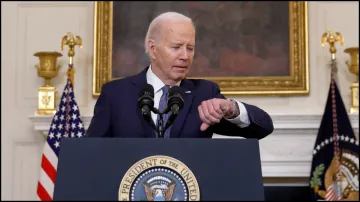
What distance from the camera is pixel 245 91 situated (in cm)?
577

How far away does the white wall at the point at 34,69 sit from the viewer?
582 centimetres

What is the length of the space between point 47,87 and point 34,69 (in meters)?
0.48

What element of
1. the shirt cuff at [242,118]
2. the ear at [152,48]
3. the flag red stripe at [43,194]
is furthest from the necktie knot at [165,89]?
the flag red stripe at [43,194]

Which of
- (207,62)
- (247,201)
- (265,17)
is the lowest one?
(247,201)

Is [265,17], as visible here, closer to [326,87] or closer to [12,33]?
[326,87]

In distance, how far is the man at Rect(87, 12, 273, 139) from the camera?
2.27 m

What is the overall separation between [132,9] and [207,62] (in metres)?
0.97

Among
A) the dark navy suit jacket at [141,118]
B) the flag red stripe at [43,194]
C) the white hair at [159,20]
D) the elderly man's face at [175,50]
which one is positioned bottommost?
the flag red stripe at [43,194]

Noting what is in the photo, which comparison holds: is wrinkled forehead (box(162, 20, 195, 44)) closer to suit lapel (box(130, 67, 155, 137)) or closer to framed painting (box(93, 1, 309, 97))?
suit lapel (box(130, 67, 155, 137))

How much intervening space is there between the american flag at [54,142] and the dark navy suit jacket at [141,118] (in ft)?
9.80

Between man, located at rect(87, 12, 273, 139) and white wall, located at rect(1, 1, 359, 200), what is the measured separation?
3413 millimetres

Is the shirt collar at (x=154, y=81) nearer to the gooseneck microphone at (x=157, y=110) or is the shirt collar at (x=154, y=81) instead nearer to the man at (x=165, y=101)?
the man at (x=165, y=101)

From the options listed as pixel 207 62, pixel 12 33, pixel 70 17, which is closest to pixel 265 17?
pixel 207 62

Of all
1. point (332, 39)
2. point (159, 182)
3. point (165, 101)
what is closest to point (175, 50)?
point (165, 101)
